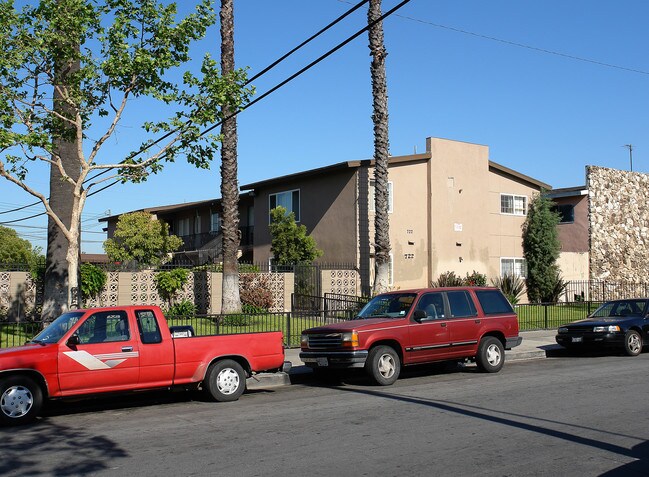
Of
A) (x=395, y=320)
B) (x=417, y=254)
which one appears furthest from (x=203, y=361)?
(x=417, y=254)

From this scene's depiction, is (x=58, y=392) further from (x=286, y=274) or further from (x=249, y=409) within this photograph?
(x=286, y=274)

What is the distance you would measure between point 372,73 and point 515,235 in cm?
1358

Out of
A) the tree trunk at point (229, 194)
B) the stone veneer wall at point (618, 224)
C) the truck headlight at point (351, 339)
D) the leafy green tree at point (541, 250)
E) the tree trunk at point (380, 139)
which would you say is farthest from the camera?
the stone veneer wall at point (618, 224)

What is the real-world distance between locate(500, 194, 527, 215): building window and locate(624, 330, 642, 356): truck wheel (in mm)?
15701

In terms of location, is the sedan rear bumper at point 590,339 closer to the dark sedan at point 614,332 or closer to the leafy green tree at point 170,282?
the dark sedan at point 614,332

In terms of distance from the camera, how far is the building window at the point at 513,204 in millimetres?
33812

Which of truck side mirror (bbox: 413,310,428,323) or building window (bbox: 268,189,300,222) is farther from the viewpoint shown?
building window (bbox: 268,189,300,222)

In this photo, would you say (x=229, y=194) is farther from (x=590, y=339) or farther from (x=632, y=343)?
(x=632, y=343)

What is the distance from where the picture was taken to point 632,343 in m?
18.1

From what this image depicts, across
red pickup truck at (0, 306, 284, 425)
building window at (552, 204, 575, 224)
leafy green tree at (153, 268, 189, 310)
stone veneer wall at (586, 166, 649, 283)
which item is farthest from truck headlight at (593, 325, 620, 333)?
building window at (552, 204, 575, 224)

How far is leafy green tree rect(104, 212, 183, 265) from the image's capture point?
123 feet

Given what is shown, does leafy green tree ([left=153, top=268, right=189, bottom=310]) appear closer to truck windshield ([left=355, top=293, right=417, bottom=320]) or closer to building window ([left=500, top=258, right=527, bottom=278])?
truck windshield ([left=355, top=293, right=417, bottom=320])

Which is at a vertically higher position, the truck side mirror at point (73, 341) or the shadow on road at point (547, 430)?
the truck side mirror at point (73, 341)

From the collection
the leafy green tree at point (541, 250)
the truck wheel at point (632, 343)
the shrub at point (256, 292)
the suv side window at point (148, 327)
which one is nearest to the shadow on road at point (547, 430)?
the suv side window at point (148, 327)
